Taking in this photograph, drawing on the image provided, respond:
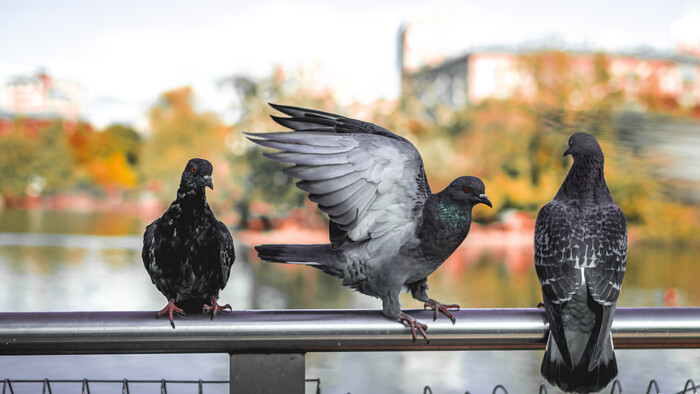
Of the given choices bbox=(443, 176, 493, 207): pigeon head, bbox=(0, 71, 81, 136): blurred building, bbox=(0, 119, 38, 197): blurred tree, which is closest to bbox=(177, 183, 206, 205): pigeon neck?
bbox=(443, 176, 493, 207): pigeon head

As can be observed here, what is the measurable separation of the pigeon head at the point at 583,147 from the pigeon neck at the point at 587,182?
10 millimetres

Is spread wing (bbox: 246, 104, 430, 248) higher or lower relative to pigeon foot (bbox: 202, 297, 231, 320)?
higher

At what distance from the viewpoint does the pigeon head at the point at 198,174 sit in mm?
2281

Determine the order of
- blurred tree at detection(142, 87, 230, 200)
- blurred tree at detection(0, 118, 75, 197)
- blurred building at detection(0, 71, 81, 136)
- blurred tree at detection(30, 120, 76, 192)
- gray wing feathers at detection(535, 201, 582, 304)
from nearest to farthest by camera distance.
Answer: gray wing feathers at detection(535, 201, 582, 304) → blurred tree at detection(142, 87, 230, 200) → blurred tree at detection(0, 118, 75, 197) → blurred tree at detection(30, 120, 76, 192) → blurred building at detection(0, 71, 81, 136)

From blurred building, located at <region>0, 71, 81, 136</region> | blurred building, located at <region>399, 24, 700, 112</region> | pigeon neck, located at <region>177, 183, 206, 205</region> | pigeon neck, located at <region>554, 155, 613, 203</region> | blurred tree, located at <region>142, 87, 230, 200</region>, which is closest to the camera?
pigeon neck, located at <region>554, 155, 613, 203</region>

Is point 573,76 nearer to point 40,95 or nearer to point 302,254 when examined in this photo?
point 302,254

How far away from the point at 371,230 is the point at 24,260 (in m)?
18.1

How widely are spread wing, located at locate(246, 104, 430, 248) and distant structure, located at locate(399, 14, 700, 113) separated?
37.5ft

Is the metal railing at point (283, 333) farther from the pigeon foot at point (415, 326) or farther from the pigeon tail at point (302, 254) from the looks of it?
the pigeon tail at point (302, 254)

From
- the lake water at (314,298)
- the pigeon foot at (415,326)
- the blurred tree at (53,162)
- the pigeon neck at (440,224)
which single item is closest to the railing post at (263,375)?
the pigeon foot at (415,326)

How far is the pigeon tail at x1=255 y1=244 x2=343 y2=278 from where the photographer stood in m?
2.31

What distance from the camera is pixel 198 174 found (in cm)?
232

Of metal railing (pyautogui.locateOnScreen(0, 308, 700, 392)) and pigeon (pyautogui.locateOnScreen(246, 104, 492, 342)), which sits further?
pigeon (pyautogui.locateOnScreen(246, 104, 492, 342))

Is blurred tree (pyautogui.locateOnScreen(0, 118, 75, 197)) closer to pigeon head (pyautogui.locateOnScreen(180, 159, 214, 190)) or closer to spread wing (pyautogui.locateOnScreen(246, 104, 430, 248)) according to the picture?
pigeon head (pyautogui.locateOnScreen(180, 159, 214, 190))
